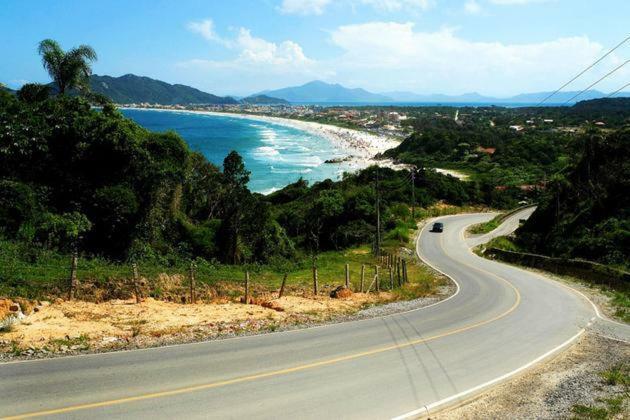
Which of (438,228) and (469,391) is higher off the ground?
(469,391)

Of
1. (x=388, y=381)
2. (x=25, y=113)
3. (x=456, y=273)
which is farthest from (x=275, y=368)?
(x=456, y=273)

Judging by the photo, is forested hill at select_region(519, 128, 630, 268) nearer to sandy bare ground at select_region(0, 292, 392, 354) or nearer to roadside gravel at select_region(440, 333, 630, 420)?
roadside gravel at select_region(440, 333, 630, 420)

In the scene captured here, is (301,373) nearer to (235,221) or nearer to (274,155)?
(235,221)

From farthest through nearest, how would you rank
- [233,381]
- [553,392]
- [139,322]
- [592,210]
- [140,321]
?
[592,210] < [140,321] < [139,322] < [553,392] < [233,381]

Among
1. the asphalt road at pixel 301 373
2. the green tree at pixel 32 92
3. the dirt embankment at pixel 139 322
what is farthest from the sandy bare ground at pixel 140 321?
the green tree at pixel 32 92

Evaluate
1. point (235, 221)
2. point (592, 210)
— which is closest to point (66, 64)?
point (235, 221)

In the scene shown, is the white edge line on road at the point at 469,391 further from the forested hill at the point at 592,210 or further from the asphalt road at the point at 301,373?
the forested hill at the point at 592,210
